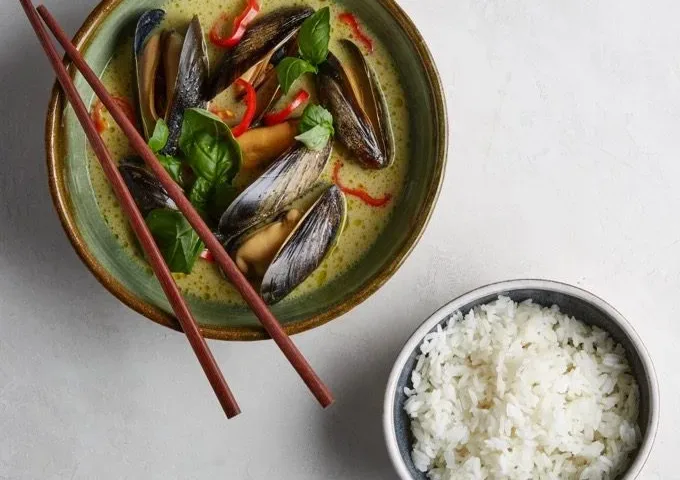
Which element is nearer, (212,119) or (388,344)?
(212,119)

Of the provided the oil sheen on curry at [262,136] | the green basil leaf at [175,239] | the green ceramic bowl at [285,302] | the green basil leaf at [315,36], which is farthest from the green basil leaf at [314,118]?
the green basil leaf at [175,239]

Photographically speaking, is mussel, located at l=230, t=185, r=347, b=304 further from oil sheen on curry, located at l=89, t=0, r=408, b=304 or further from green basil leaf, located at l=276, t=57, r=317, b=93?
green basil leaf, located at l=276, t=57, r=317, b=93

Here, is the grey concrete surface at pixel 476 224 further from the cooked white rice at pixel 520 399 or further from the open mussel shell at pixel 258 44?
the open mussel shell at pixel 258 44

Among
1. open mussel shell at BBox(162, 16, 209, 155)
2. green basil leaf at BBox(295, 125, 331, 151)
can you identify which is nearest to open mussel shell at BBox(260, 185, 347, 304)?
green basil leaf at BBox(295, 125, 331, 151)

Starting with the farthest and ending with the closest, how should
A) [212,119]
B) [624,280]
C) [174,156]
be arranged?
[624,280]
[174,156]
[212,119]

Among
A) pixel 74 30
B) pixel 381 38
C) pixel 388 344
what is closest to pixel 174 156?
pixel 74 30

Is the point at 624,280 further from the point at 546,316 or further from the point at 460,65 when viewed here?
the point at 460,65
